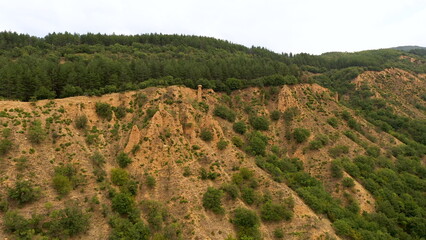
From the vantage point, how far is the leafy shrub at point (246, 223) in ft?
121

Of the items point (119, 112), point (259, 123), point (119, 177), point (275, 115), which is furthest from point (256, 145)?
point (119, 112)

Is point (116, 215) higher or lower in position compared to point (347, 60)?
lower

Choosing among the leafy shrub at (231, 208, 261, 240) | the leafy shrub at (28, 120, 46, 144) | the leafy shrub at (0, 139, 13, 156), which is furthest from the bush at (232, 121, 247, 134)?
the leafy shrub at (0, 139, 13, 156)

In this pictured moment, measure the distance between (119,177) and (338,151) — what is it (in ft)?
170

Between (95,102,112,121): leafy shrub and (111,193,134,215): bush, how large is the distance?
20017 mm

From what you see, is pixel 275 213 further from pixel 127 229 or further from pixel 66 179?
pixel 66 179

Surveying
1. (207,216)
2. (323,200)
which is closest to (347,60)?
(323,200)

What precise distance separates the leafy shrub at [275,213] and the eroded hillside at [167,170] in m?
0.17

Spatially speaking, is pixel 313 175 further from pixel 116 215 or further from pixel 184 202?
pixel 116 215

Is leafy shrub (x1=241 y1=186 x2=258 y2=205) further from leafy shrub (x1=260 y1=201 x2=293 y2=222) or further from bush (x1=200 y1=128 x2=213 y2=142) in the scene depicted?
bush (x1=200 y1=128 x2=213 y2=142)

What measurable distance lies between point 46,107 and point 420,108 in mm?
130234

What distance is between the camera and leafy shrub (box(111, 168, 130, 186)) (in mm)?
39531

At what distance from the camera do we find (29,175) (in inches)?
1362

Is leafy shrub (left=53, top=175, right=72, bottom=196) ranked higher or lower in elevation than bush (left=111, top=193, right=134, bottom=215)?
higher
